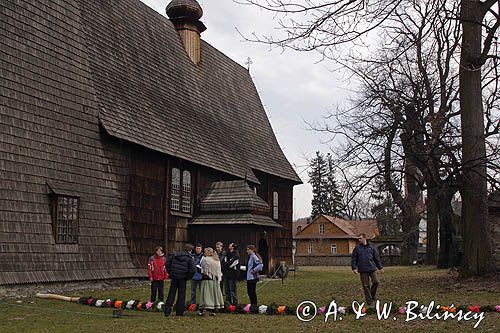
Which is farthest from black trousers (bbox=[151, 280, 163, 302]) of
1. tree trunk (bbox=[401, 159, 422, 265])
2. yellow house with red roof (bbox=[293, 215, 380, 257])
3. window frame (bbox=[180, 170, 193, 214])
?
yellow house with red roof (bbox=[293, 215, 380, 257])

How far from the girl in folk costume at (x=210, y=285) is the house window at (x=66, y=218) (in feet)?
20.5

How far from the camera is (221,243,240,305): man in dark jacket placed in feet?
51.5

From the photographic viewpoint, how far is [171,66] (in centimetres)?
2956

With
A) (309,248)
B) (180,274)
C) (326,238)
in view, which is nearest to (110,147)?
(180,274)

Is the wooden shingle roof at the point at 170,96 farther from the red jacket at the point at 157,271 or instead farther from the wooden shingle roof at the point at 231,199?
the red jacket at the point at 157,271

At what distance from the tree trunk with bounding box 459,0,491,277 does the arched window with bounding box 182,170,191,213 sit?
1147 centimetres

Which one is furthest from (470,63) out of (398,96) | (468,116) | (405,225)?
(405,225)

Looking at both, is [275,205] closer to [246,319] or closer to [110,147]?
[110,147]

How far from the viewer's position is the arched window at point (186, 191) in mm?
26328

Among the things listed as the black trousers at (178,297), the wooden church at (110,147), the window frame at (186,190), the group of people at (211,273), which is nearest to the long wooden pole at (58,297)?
the wooden church at (110,147)

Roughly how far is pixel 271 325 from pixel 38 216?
9075 millimetres

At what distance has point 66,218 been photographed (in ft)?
62.5

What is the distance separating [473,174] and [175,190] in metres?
11.6

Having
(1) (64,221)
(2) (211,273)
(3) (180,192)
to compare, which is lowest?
(2) (211,273)
